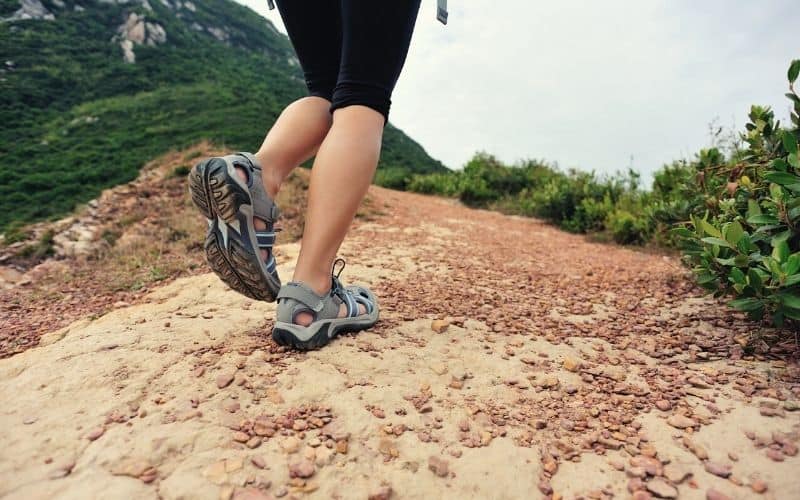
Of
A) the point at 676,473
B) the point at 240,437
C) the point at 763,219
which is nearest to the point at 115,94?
the point at 240,437

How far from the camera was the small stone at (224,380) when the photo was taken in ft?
3.86

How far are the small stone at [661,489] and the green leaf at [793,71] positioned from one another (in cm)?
136

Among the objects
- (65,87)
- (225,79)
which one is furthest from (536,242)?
(225,79)

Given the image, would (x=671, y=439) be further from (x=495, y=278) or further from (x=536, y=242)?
(x=536, y=242)

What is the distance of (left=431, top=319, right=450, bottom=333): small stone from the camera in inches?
62.4

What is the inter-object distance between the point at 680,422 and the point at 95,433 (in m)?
1.25

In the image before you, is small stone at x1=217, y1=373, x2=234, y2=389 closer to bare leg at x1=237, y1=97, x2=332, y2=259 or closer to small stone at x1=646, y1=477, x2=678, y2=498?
bare leg at x1=237, y1=97, x2=332, y2=259

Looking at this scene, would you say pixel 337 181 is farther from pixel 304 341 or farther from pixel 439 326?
pixel 439 326

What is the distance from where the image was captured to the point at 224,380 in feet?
3.91

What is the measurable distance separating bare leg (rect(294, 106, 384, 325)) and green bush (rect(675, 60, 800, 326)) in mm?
1028

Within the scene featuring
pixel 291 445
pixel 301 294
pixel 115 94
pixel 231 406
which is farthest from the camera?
pixel 115 94

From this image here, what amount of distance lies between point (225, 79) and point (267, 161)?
3278 cm

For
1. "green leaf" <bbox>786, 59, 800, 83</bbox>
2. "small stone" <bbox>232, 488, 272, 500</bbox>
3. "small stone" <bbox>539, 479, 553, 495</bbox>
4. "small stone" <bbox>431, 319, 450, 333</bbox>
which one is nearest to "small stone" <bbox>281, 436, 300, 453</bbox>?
"small stone" <bbox>232, 488, 272, 500</bbox>

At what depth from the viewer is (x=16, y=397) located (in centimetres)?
115
